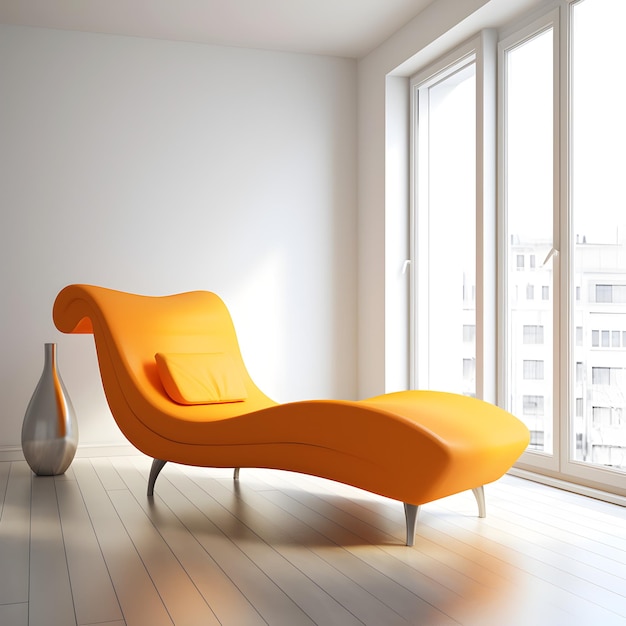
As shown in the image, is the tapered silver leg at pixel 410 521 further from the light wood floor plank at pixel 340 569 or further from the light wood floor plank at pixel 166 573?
the light wood floor plank at pixel 166 573

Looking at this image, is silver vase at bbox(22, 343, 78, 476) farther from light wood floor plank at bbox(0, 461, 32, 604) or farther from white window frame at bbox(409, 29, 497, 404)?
white window frame at bbox(409, 29, 497, 404)

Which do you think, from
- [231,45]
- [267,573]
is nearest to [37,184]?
[231,45]

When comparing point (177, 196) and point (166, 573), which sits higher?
point (177, 196)

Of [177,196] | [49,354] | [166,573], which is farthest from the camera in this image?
[177,196]

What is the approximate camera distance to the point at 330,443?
2.68 metres

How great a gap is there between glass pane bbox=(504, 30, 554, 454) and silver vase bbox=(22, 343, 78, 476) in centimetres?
231

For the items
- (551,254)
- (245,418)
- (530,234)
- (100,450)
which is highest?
(530,234)

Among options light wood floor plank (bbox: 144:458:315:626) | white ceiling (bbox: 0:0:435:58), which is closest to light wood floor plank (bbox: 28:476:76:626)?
light wood floor plank (bbox: 144:458:315:626)

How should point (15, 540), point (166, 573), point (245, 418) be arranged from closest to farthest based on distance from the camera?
1. point (166, 573)
2. point (15, 540)
3. point (245, 418)

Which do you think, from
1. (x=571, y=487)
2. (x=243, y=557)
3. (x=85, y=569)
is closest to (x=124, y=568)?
(x=85, y=569)

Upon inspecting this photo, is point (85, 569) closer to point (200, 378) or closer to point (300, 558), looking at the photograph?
point (300, 558)

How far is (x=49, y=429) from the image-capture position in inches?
154

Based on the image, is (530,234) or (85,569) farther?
(530,234)

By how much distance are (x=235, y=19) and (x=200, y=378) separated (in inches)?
89.7
